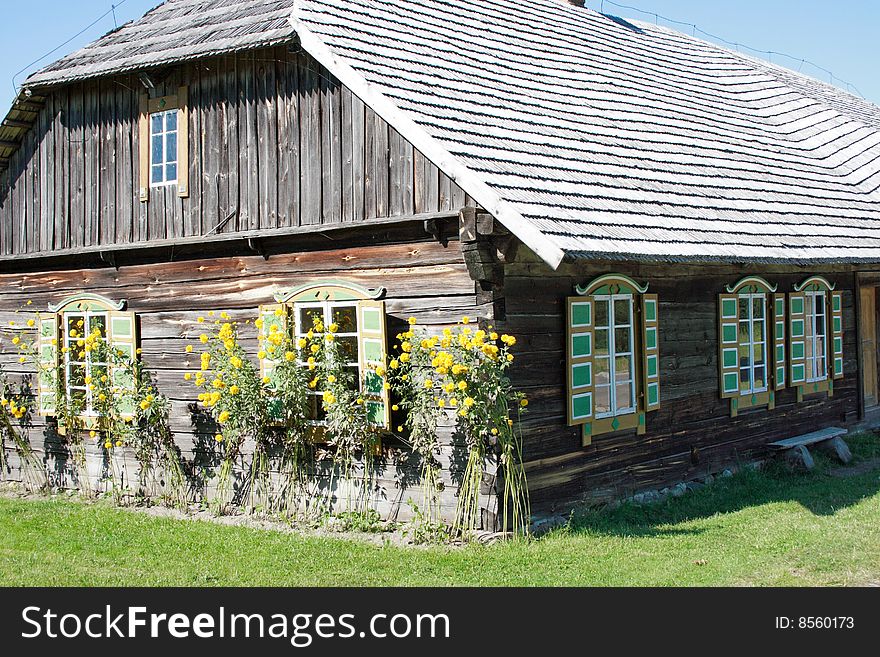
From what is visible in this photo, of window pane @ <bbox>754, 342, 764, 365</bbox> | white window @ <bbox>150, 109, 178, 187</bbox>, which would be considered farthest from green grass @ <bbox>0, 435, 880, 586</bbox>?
white window @ <bbox>150, 109, 178, 187</bbox>

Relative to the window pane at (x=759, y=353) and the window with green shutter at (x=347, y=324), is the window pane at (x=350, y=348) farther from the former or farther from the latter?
the window pane at (x=759, y=353)

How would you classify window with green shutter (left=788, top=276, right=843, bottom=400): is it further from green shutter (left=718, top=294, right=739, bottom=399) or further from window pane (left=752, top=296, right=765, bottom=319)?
green shutter (left=718, top=294, right=739, bottom=399)

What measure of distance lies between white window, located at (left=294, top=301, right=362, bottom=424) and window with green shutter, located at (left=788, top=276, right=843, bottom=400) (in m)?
6.26

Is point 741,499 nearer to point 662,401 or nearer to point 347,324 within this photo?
point 662,401

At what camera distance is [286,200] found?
421 inches

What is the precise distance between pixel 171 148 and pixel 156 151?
0.24 m

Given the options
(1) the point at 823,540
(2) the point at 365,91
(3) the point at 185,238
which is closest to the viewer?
(1) the point at 823,540

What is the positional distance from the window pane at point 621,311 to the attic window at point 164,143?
486cm

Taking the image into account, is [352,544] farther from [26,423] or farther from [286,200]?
[26,423]

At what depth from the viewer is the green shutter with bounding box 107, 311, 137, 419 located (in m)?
11.6

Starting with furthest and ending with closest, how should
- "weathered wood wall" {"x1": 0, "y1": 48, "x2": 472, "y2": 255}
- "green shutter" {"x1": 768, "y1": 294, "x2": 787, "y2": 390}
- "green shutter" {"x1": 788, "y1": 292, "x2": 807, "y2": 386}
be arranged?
1. "green shutter" {"x1": 788, "y1": 292, "x2": 807, "y2": 386}
2. "green shutter" {"x1": 768, "y1": 294, "x2": 787, "y2": 390}
3. "weathered wood wall" {"x1": 0, "y1": 48, "x2": 472, "y2": 255}

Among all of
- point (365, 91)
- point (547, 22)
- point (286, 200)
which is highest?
point (547, 22)
